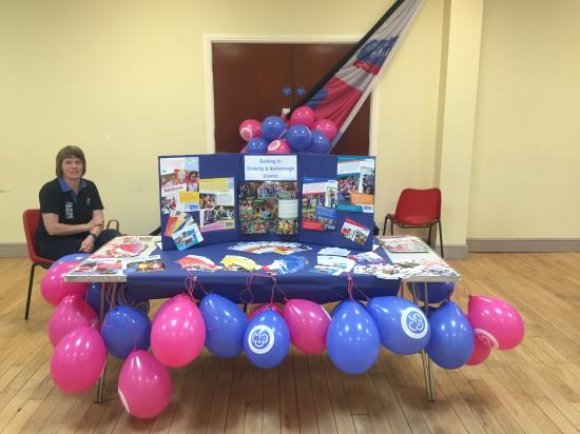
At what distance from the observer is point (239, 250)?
→ 226cm

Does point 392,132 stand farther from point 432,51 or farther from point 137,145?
point 137,145

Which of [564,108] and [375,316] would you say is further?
[564,108]

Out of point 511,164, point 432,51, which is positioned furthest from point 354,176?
point 511,164

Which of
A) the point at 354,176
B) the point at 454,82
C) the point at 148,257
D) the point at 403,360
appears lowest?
the point at 403,360

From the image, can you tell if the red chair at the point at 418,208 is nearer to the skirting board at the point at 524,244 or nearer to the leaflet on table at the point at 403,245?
the skirting board at the point at 524,244

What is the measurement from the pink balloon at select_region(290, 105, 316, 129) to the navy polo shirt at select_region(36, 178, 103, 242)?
1701mm

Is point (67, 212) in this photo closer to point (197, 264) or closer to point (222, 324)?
point (197, 264)

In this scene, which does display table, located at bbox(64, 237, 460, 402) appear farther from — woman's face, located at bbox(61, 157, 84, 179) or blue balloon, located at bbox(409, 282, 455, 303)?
woman's face, located at bbox(61, 157, 84, 179)

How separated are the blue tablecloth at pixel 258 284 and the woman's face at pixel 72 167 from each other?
1.20m

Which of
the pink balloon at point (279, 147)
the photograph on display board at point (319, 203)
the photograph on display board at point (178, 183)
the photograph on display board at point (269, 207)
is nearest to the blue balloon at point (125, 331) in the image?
the photograph on display board at point (178, 183)

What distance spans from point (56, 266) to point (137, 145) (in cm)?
236

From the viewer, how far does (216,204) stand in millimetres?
2326

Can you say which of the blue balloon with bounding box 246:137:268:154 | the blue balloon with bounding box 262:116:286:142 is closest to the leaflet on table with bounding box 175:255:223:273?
the blue balloon with bounding box 246:137:268:154

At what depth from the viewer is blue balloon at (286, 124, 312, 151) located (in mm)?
3367
